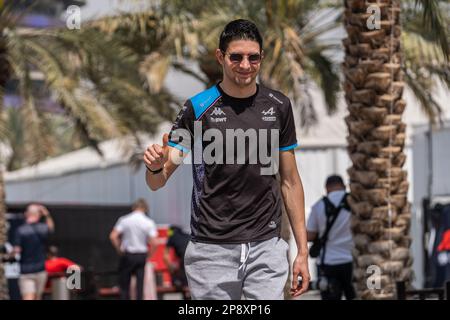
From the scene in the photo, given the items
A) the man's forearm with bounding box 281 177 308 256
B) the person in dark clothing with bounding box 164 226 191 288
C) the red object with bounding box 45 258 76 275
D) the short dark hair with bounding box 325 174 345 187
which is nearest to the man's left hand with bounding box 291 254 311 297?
the man's forearm with bounding box 281 177 308 256

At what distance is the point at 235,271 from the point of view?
4277 mm

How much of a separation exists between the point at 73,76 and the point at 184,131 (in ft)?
37.3

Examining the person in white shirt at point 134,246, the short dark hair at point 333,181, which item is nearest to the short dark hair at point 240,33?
the short dark hair at point 333,181

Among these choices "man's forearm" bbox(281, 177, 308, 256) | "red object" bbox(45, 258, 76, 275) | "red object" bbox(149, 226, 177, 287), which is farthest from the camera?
"red object" bbox(149, 226, 177, 287)

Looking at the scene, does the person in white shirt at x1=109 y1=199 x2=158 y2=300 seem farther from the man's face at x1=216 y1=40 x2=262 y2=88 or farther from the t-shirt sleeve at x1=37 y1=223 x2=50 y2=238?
the man's face at x1=216 y1=40 x2=262 y2=88

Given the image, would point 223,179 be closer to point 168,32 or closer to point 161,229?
point 168,32

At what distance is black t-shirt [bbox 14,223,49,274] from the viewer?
13.4 metres

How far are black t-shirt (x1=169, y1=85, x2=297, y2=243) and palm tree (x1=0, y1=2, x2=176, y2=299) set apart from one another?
10310mm

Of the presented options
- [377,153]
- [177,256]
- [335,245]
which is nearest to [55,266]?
[177,256]

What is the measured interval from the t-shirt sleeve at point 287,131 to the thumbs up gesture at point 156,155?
1.83 ft

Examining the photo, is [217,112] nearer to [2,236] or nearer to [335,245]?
[335,245]

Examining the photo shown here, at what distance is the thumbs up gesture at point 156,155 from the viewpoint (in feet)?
13.3

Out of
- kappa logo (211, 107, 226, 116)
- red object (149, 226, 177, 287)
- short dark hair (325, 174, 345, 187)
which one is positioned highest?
kappa logo (211, 107, 226, 116)
